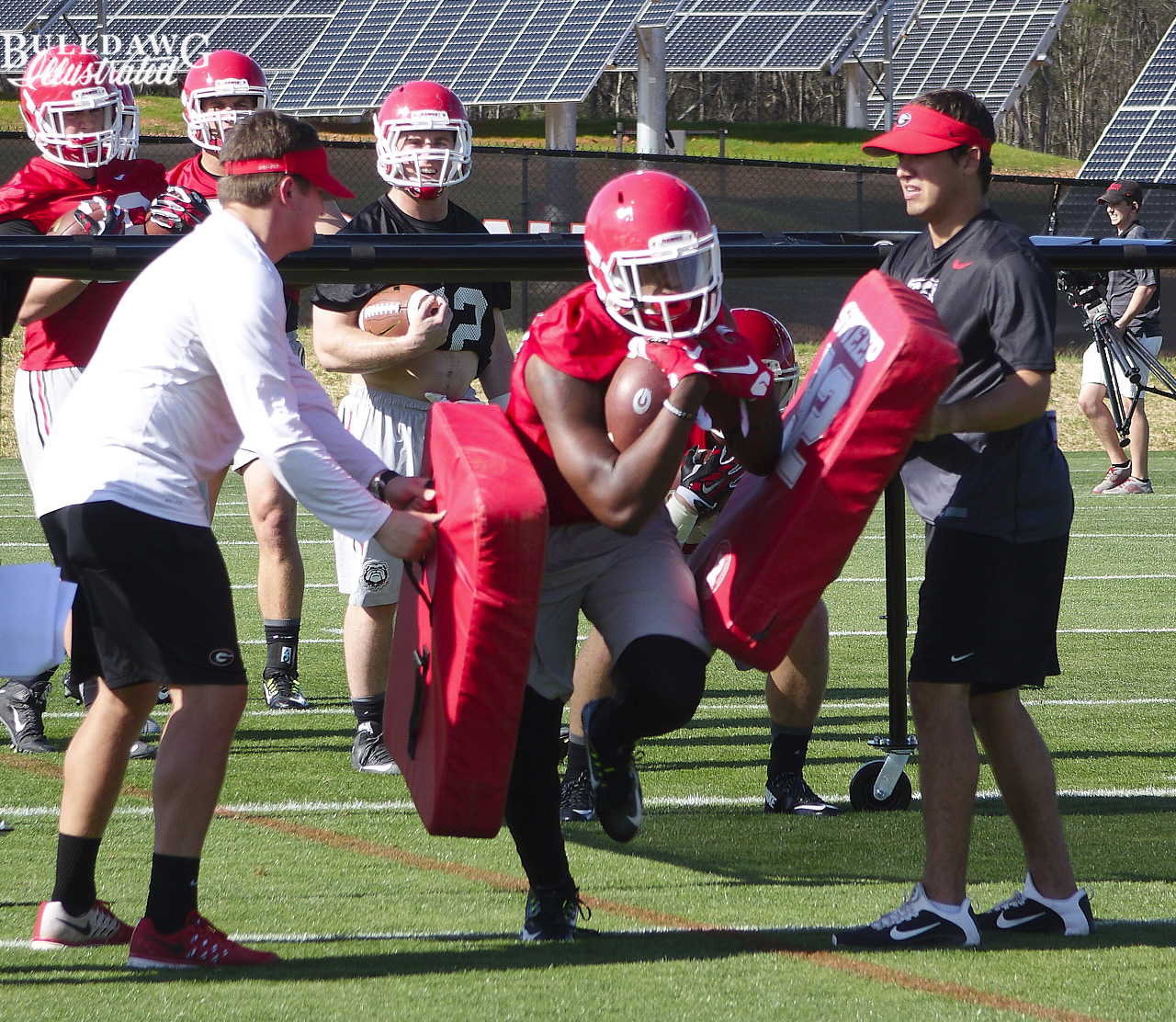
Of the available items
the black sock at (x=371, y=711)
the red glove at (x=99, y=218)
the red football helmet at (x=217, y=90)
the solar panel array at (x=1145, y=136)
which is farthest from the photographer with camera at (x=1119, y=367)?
the solar panel array at (x=1145, y=136)

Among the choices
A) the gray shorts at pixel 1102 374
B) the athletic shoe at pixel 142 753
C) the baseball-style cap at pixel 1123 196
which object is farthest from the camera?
the baseball-style cap at pixel 1123 196

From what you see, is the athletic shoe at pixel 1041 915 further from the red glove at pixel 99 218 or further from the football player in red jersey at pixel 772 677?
the red glove at pixel 99 218

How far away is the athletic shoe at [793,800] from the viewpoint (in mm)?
5062

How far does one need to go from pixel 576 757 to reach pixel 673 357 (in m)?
1.91

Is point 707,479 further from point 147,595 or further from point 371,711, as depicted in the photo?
point 147,595

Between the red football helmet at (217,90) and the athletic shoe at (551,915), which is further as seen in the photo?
the red football helmet at (217,90)

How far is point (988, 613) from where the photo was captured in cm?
382

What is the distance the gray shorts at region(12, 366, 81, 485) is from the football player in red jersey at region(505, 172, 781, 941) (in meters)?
2.37

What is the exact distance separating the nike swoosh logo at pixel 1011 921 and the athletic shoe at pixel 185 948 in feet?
5.66

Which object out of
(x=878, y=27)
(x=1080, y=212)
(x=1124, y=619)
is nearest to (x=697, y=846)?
(x=1124, y=619)

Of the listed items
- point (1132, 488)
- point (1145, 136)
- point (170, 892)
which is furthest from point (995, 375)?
point (1145, 136)

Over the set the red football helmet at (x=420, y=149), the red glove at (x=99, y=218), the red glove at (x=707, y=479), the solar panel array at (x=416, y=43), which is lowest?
the red glove at (x=707, y=479)

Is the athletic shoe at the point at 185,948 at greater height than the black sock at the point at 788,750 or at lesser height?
lesser

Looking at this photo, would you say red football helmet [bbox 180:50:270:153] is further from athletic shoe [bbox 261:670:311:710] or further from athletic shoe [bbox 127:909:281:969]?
athletic shoe [bbox 127:909:281:969]
